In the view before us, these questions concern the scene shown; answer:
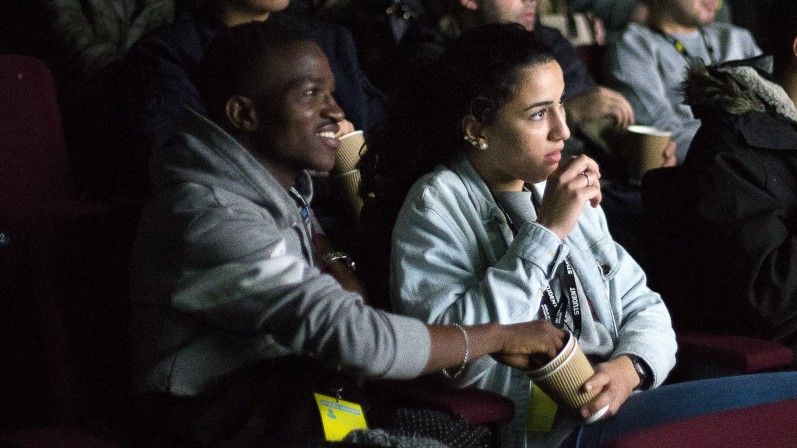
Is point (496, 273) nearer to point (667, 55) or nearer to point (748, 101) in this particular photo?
point (748, 101)

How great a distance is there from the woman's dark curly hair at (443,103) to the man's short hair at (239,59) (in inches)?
12.8

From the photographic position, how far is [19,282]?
1.38 meters

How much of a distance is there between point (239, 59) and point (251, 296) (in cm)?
37

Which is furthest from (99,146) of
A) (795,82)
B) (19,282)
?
(795,82)

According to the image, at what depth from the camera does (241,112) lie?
1.34 meters

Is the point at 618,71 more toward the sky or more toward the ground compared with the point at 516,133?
more toward the ground

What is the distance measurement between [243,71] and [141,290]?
33 cm

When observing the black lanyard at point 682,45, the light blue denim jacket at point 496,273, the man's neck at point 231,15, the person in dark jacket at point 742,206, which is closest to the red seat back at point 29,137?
the man's neck at point 231,15

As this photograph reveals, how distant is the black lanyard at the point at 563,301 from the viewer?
154 cm

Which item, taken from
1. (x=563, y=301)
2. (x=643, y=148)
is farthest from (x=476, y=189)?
(x=643, y=148)

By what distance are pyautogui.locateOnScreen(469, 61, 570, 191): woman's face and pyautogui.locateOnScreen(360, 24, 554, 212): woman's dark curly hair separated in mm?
16

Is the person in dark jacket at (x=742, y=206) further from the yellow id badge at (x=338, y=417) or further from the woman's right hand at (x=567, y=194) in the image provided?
the yellow id badge at (x=338, y=417)

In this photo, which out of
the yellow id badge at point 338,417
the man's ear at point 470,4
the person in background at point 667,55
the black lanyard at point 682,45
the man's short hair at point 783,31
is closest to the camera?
the yellow id badge at point 338,417

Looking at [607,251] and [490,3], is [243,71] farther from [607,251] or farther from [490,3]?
[490,3]
